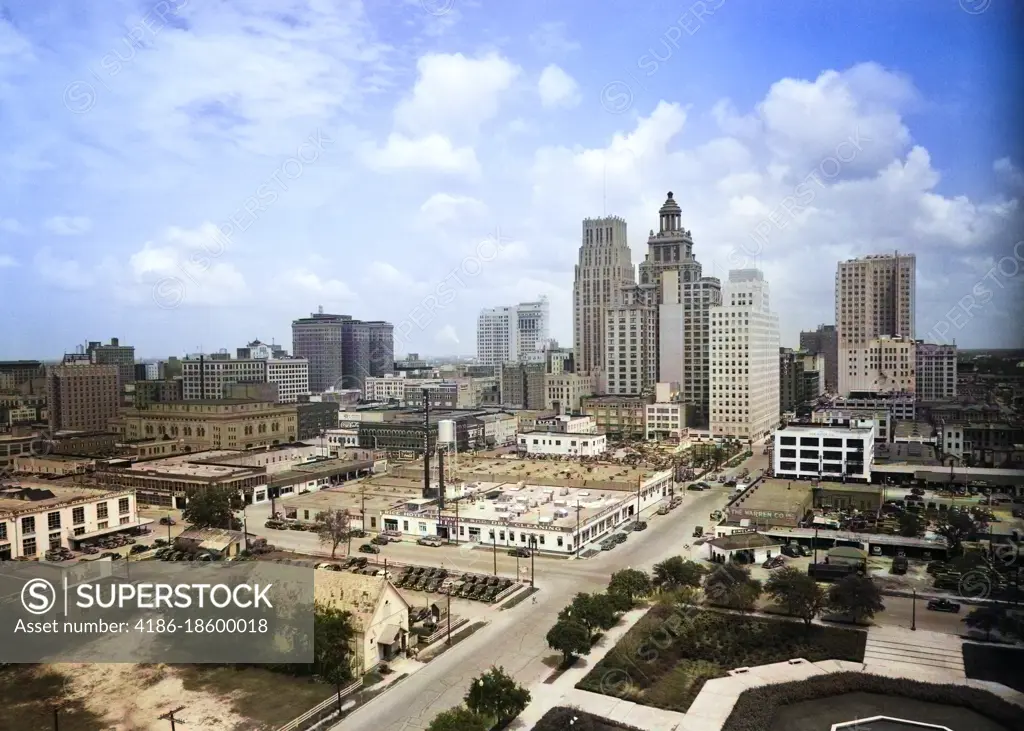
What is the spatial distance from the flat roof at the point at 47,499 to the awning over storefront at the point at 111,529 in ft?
3.84

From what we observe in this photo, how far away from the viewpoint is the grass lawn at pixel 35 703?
12914 mm

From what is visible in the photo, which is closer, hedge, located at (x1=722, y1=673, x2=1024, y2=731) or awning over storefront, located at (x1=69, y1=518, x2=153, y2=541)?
hedge, located at (x1=722, y1=673, x2=1024, y2=731)

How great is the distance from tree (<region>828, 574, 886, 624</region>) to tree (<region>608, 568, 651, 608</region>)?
4.21 meters

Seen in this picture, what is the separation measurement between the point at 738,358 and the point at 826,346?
165ft

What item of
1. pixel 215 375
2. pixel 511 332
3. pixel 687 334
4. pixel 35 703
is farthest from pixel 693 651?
pixel 511 332

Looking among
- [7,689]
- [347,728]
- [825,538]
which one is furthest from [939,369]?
[7,689]

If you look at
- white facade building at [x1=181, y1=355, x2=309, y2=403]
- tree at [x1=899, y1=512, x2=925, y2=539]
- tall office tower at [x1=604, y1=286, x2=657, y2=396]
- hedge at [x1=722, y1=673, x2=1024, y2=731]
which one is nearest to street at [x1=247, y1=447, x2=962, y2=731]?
hedge at [x1=722, y1=673, x2=1024, y2=731]

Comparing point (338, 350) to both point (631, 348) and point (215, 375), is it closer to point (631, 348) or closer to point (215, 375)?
point (215, 375)

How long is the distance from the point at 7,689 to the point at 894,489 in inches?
1160

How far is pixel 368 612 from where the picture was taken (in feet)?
50.6

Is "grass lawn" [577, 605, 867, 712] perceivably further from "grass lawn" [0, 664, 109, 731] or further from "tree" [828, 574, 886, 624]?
"grass lawn" [0, 664, 109, 731]

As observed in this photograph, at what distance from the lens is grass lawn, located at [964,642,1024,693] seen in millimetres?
9875

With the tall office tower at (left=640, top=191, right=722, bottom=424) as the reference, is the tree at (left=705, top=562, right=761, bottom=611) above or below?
below

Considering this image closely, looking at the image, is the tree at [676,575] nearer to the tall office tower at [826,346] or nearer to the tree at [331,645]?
the tree at [331,645]
